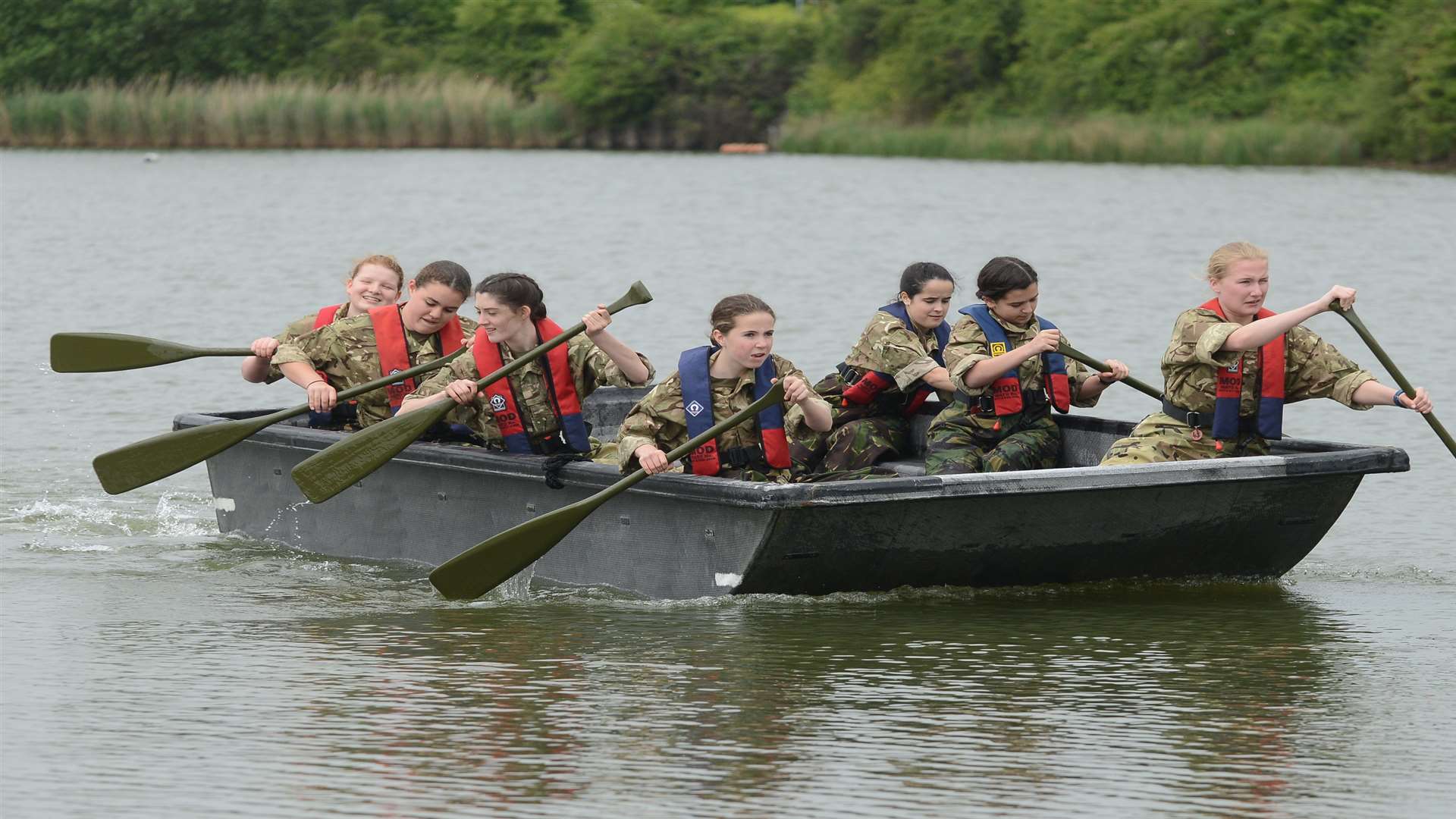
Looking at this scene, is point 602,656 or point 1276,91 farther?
point 1276,91

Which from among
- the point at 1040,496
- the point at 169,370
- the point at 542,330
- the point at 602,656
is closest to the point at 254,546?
the point at 542,330

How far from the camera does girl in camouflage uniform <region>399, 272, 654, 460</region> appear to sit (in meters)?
7.09

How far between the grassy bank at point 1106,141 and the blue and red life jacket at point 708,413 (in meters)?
29.2

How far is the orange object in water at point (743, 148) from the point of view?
159ft

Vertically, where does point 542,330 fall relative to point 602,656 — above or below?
above

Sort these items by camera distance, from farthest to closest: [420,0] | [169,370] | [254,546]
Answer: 1. [420,0]
2. [169,370]
3. [254,546]

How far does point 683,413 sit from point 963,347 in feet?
3.22

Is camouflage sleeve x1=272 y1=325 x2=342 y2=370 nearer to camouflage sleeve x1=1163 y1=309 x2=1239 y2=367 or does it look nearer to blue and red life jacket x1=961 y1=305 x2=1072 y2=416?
blue and red life jacket x1=961 y1=305 x2=1072 y2=416

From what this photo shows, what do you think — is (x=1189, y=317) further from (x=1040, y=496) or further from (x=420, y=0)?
(x=420, y=0)

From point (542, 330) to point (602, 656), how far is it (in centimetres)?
141

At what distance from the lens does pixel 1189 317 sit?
6.91 metres

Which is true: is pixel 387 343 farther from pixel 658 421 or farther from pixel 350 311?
pixel 658 421

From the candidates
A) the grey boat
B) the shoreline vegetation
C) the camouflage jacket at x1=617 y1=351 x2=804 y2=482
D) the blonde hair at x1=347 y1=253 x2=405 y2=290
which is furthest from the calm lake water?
the shoreline vegetation

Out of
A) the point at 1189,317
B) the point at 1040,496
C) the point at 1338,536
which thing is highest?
the point at 1189,317
